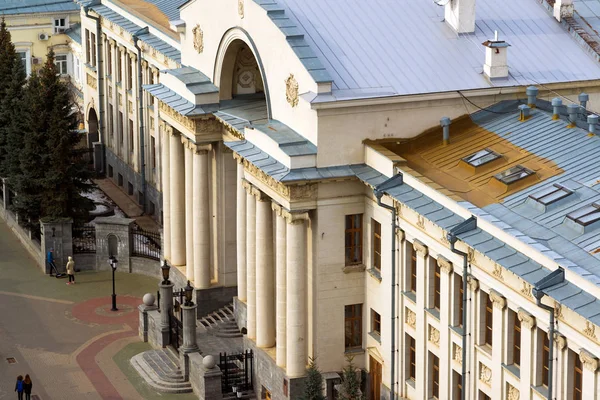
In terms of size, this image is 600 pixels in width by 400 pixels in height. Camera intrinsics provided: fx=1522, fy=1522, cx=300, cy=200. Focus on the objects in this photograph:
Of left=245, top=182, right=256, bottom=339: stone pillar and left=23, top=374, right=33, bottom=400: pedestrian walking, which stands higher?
left=245, top=182, right=256, bottom=339: stone pillar

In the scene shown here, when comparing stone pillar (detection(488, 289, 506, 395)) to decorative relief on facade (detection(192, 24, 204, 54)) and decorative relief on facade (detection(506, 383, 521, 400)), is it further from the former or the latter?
decorative relief on facade (detection(192, 24, 204, 54))

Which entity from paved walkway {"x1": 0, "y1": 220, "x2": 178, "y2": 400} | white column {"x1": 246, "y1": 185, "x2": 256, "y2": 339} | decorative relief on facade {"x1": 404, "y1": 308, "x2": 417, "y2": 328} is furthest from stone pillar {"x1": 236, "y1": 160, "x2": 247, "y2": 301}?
decorative relief on facade {"x1": 404, "y1": 308, "x2": 417, "y2": 328}

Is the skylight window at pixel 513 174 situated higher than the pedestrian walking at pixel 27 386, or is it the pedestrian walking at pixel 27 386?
the skylight window at pixel 513 174

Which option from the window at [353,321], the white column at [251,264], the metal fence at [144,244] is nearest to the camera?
the window at [353,321]

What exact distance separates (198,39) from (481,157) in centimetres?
2063

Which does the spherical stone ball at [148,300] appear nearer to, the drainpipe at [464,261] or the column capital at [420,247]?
the column capital at [420,247]

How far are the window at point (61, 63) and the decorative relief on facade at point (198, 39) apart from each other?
45963 millimetres

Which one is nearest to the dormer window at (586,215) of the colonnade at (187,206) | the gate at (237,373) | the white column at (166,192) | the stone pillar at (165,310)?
the gate at (237,373)

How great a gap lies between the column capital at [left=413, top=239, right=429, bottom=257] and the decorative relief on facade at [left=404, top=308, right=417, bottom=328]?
315 centimetres

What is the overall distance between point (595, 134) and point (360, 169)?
9.93 meters

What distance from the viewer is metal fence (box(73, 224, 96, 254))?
294ft

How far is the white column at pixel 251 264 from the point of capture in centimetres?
6850

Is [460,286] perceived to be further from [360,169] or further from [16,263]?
[16,263]

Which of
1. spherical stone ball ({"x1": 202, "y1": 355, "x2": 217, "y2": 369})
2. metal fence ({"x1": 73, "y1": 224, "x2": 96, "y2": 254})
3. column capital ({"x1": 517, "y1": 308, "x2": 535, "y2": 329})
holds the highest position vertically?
column capital ({"x1": 517, "y1": 308, "x2": 535, "y2": 329})
